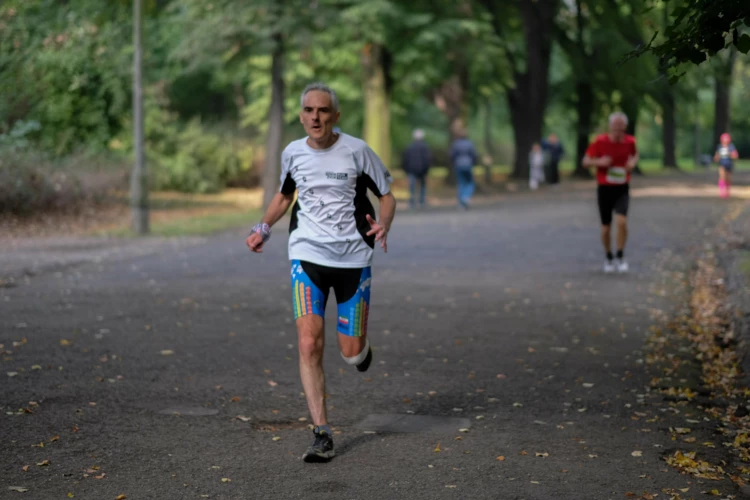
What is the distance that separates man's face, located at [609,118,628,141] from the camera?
1452 centimetres

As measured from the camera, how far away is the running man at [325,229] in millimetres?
6223

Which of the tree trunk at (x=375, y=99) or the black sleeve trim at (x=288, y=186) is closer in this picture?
the black sleeve trim at (x=288, y=186)

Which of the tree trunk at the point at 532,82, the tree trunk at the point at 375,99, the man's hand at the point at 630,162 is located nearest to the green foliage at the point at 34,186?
the tree trunk at the point at 375,99

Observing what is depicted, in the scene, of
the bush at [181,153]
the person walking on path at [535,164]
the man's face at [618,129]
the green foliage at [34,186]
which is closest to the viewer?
the man's face at [618,129]

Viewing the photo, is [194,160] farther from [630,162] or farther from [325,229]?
[325,229]

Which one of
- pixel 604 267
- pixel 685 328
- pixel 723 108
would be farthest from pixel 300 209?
pixel 723 108

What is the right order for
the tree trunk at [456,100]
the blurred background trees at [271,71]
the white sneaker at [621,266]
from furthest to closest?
the tree trunk at [456,100] < the blurred background trees at [271,71] < the white sneaker at [621,266]

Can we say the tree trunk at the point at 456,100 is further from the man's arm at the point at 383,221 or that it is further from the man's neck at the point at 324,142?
the man's neck at the point at 324,142

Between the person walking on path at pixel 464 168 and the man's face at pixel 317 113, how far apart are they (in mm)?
24691

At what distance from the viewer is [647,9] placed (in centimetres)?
693

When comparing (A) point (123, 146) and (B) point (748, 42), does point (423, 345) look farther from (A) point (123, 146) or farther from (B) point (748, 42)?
(A) point (123, 146)

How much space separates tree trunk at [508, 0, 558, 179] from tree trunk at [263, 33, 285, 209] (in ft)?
52.6

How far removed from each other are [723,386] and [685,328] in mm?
2723

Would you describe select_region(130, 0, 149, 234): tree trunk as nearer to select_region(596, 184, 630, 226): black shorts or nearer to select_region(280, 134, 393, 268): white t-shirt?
select_region(596, 184, 630, 226): black shorts
